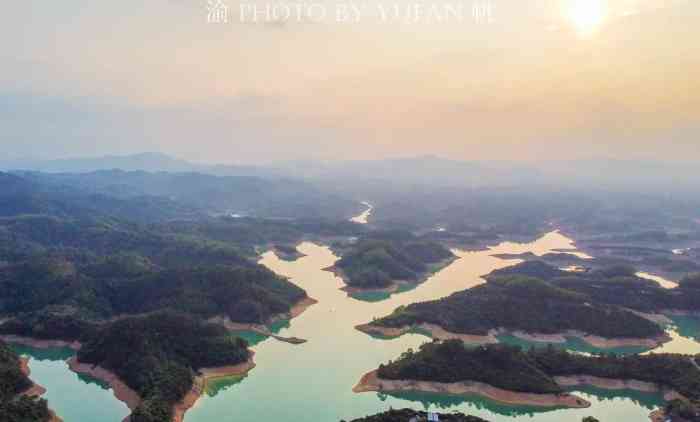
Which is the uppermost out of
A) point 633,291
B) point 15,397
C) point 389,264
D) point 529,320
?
point 389,264

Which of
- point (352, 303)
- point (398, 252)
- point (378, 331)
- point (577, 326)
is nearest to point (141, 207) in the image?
point (398, 252)

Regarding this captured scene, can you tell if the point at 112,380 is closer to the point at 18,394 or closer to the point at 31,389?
the point at 31,389

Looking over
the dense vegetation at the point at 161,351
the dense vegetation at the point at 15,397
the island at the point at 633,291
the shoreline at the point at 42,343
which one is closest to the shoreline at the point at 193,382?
the dense vegetation at the point at 161,351

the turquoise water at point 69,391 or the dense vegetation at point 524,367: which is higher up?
the dense vegetation at point 524,367

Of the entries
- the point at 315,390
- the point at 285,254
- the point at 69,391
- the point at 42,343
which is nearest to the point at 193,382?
the point at 315,390

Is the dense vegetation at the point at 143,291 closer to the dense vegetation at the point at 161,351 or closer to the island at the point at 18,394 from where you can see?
the dense vegetation at the point at 161,351

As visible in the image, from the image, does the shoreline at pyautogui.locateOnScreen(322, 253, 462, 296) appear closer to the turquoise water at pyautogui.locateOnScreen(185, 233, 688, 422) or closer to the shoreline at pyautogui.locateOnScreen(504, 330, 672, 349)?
the turquoise water at pyautogui.locateOnScreen(185, 233, 688, 422)
